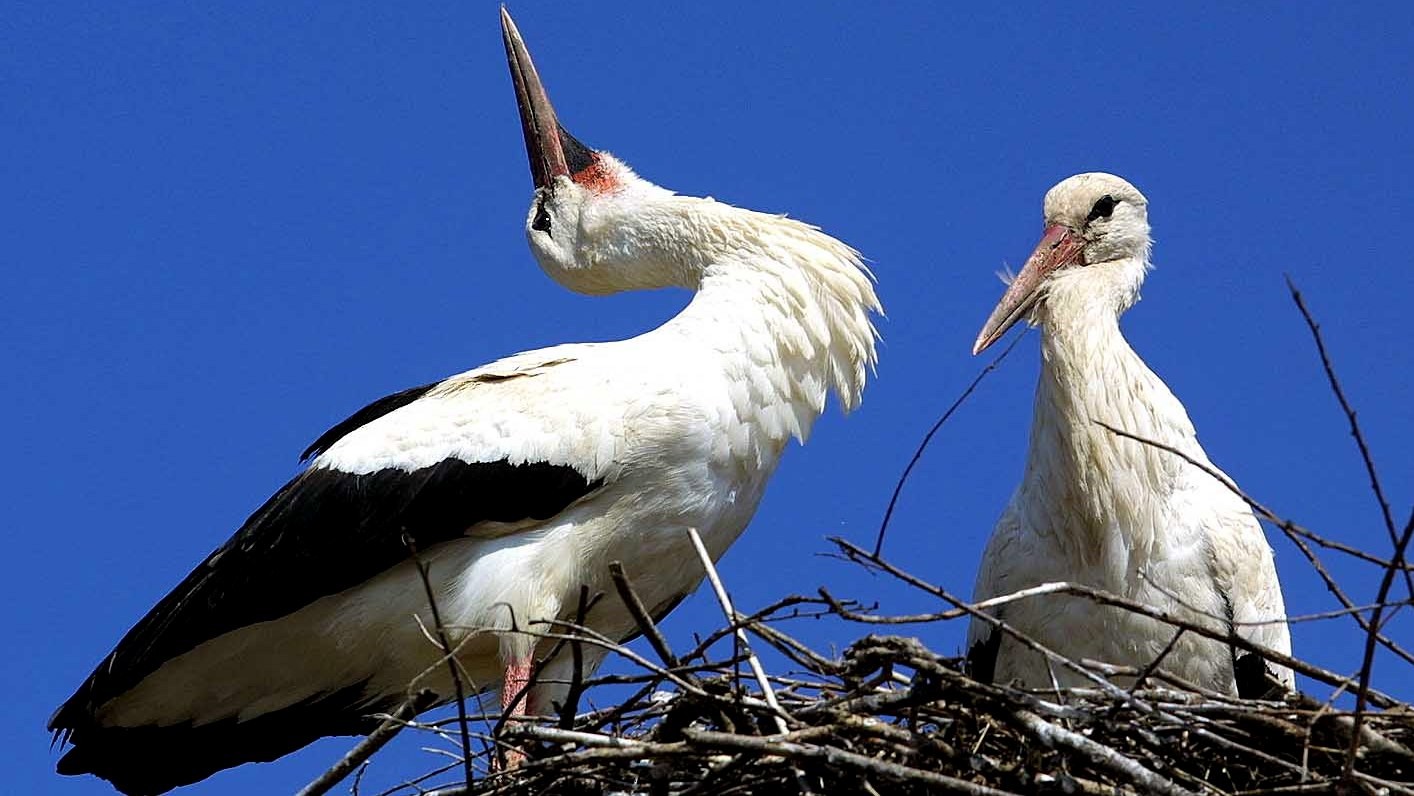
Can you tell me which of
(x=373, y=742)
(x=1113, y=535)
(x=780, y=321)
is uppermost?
(x=780, y=321)

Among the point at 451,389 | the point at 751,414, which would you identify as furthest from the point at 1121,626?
the point at 451,389

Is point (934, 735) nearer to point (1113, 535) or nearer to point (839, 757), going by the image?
point (839, 757)

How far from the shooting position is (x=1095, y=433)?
6.05m

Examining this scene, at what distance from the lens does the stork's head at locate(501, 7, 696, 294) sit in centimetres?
680

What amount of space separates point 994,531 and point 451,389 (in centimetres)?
167

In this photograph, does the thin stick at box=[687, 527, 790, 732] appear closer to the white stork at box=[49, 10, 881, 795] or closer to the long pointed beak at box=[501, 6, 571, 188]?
the white stork at box=[49, 10, 881, 795]

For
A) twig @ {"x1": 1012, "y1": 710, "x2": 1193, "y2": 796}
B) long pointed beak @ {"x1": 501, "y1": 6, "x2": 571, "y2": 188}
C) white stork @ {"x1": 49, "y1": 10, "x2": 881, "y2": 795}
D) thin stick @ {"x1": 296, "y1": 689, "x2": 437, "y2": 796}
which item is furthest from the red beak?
twig @ {"x1": 1012, "y1": 710, "x2": 1193, "y2": 796}

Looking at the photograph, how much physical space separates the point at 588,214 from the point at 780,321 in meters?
1.03

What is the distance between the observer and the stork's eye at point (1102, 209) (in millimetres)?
6645

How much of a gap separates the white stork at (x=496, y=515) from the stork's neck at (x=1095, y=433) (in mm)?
585

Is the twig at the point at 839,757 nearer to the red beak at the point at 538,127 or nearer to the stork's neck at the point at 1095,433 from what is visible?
A: the stork's neck at the point at 1095,433

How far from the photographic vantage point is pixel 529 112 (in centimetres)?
733

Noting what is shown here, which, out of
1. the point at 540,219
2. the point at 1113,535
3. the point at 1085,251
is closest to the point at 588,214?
the point at 540,219

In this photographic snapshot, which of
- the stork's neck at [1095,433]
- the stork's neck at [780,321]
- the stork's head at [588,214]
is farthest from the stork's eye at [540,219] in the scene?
the stork's neck at [1095,433]
